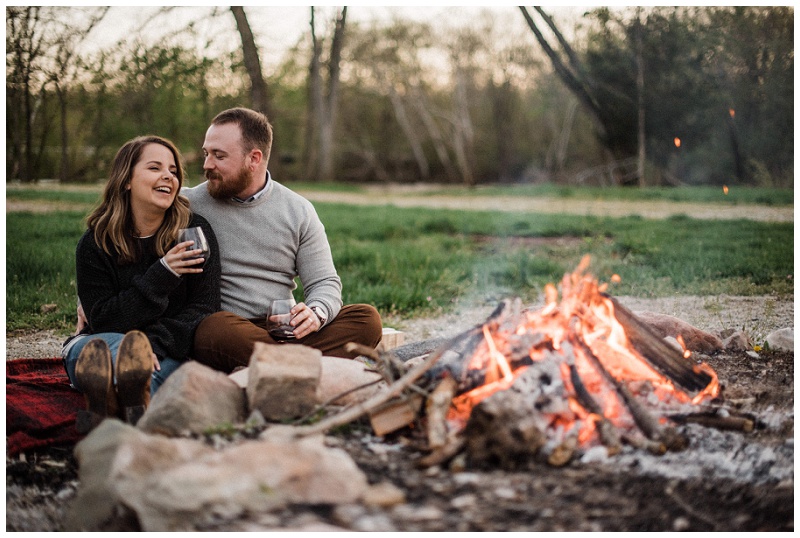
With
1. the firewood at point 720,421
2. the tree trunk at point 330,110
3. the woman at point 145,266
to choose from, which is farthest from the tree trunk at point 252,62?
the firewood at point 720,421

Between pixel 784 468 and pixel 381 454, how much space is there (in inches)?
58.9

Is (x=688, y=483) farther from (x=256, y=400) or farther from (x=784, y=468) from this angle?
(x=256, y=400)

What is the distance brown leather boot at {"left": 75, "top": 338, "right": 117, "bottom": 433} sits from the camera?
10.4 ft

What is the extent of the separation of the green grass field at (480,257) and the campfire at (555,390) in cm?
298

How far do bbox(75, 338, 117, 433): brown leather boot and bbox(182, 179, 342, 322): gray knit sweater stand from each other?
0.86 metres

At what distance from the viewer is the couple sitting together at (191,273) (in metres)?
3.28

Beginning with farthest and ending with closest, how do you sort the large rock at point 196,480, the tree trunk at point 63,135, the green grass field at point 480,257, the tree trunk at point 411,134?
the tree trunk at point 411,134 < the tree trunk at point 63,135 < the green grass field at point 480,257 < the large rock at point 196,480

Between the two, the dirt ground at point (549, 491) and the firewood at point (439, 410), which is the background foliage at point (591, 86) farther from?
the dirt ground at point (549, 491)

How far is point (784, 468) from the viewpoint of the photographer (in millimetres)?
2748

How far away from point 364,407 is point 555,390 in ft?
2.47

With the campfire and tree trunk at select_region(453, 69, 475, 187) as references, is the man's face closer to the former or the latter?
the campfire

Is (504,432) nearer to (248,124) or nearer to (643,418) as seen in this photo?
(643,418)

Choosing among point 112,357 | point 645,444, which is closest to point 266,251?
point 112,357

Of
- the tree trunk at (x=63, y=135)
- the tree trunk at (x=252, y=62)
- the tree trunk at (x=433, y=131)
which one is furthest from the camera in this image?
the tree trunk at (x=433, y=131)
